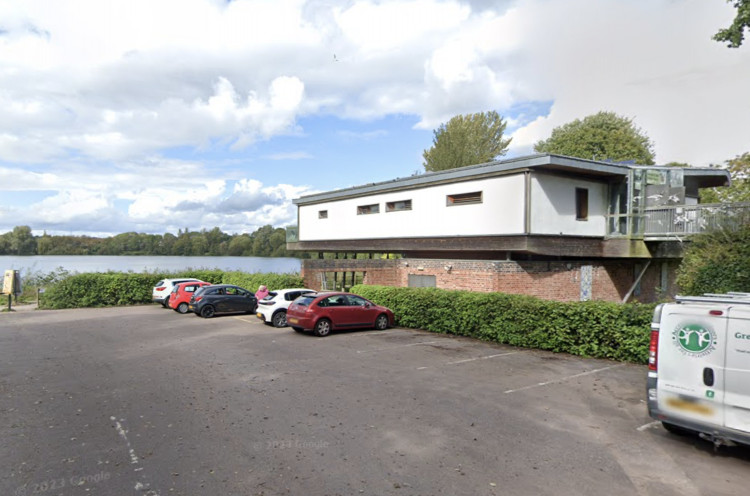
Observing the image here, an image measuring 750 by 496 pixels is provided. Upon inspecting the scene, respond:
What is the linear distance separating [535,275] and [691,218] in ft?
21.6

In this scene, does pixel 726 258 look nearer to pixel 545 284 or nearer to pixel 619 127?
pixel 545 284

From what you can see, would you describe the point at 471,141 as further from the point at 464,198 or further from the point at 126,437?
the point at 126,437

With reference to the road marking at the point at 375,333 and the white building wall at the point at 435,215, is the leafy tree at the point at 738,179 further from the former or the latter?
the road marking at the point at 375,333

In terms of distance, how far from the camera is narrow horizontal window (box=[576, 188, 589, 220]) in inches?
778

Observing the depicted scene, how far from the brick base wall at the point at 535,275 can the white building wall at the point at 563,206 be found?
1445mm

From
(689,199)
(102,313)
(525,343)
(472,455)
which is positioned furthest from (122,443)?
(689,199)

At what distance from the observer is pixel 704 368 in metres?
5.68

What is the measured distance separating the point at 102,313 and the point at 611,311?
23183 millimetres

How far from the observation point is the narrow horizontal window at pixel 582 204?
19753 millimetres

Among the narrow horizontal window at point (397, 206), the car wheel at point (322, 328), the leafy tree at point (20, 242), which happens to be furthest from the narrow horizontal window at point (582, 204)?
the leafy tree at point (20, 242)

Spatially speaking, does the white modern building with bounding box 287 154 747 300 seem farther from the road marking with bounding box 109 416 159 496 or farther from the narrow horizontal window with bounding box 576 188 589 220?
the road marking with bounding box 109 416 159 496

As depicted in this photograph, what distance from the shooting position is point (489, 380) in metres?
9.43

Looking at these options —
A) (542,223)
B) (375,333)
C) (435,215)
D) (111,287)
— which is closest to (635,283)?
(542,223)

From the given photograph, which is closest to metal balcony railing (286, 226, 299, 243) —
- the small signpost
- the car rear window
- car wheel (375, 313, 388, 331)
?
the small signpost
